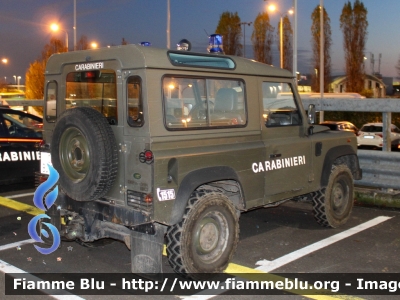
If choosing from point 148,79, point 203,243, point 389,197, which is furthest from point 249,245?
point 389,197

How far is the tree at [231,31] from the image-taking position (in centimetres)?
5250

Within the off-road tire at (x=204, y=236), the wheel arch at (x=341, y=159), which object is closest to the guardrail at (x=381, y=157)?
the wheel arch at (x=341, y=159)

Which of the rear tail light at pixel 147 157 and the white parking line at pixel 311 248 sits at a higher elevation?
the rear tail light at pixel 147 157

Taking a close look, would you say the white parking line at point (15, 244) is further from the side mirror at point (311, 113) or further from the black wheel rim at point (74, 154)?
the side mirror at point (311, 113)

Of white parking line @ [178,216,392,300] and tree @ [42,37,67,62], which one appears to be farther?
tree @ [42,37,67,62]

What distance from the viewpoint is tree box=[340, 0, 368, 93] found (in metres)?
47.6

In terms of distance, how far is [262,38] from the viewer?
53500 millimetres

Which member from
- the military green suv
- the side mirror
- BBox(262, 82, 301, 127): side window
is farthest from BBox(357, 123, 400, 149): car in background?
the military green suv

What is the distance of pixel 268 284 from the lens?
16.5ft

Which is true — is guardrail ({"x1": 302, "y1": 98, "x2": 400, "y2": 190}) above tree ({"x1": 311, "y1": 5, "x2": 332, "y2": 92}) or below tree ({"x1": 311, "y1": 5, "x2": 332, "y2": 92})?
below

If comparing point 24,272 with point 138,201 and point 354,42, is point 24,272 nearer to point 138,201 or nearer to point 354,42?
point 138,201

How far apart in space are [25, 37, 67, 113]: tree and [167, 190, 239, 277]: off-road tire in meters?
33.5

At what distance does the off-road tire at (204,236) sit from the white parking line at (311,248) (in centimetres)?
48

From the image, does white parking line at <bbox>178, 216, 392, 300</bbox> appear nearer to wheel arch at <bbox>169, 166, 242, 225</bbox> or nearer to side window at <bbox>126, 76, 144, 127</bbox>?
wheel arch at <bbox>169, 166, 242, 225</bbox>
